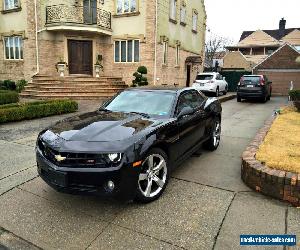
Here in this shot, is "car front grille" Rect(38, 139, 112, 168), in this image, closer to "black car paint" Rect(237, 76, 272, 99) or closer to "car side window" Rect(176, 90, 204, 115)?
"car side window" Rect(176, 90, 204, 115)

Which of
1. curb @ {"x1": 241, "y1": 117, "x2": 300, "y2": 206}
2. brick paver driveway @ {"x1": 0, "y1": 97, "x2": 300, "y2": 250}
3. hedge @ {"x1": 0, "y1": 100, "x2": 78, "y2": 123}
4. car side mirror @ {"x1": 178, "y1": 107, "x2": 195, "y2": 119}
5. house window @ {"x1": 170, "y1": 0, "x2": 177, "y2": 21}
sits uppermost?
house window @ {"x1": 170, "y1": 0, "x2": 177, "y2": 21}

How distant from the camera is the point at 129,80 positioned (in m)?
18.6

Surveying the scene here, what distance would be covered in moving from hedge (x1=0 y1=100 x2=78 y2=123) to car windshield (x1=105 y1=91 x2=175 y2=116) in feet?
17.4

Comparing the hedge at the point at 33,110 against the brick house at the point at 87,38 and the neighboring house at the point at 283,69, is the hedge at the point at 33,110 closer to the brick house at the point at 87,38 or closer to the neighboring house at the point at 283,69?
the brick house at the point at 87,38

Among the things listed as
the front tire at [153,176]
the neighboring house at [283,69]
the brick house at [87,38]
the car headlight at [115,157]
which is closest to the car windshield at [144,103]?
the front tire at [153,176]

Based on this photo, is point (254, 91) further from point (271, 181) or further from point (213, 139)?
point (271, 181)

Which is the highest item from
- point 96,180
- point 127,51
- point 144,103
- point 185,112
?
point 127,51

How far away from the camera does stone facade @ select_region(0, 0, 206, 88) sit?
1761 centimetres

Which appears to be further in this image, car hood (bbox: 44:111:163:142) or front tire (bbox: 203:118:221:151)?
front tire (bbox: 203:118:221:151)

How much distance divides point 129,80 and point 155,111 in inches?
563

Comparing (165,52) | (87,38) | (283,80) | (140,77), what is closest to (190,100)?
(140,77)

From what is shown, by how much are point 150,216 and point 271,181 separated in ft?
5.90

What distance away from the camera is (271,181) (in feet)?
12.9

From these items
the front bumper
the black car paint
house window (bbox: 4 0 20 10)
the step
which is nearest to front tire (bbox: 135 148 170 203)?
the front bumper
